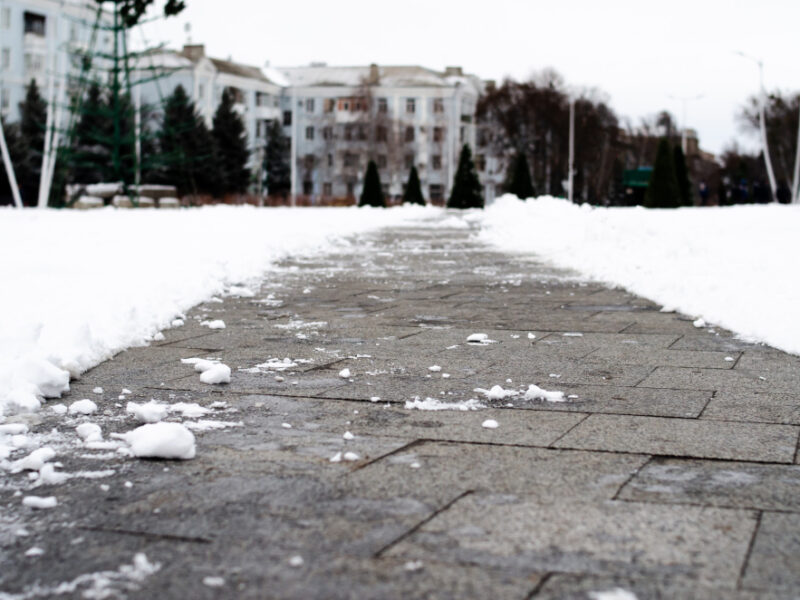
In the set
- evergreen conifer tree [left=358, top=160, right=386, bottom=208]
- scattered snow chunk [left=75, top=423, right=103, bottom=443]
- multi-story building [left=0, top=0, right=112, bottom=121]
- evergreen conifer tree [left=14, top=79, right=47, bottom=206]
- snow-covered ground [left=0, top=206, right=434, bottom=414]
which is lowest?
scattered snow chunk [left=75, top=423, right=103, bottom=443]

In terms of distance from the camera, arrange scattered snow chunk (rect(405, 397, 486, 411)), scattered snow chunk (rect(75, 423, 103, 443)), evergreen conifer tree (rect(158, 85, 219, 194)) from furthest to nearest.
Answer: evergreen conifer tree (rect(158, 85, 219, 194)) < scattered snow chunk (rect(405, 397, 486, 411)) < scattered snow chunk (rect(75, 423, 103, 443))

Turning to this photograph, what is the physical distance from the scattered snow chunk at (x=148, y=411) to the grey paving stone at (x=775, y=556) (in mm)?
2628

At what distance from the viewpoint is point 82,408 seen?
477 centimetres

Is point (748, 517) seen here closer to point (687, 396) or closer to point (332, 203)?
point (687, 396)

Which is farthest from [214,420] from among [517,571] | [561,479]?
[517,571]

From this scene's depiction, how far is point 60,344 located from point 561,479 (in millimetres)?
3490

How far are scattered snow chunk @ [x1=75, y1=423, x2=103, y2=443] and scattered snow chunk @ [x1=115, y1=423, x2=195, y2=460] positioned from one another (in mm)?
278

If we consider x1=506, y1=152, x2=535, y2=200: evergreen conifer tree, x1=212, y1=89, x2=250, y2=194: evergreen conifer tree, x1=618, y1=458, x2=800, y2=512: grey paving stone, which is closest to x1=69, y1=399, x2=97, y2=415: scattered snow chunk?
x1=618, y1=458, x2=800, y2=512: grey paving stone

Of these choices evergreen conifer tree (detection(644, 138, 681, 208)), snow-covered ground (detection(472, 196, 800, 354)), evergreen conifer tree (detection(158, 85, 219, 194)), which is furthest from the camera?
evergreen conifer tree (detection(158, 85, 219, 194))

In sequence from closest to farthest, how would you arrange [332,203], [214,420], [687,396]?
[214,420] → [687,396] → [332,203]

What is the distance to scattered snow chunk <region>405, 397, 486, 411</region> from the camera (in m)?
4.88

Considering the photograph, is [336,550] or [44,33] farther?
[44,33]

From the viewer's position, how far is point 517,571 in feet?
8.93

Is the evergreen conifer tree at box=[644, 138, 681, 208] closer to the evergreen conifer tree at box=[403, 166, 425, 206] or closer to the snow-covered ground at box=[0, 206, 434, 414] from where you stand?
the evergreen conifer tree at box=[403, 166, 425, 206]
